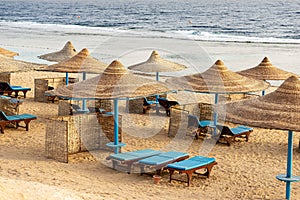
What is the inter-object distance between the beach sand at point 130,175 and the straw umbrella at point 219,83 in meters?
1.13

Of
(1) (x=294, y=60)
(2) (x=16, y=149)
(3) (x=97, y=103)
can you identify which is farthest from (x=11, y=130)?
(1) (x=294, y=60)

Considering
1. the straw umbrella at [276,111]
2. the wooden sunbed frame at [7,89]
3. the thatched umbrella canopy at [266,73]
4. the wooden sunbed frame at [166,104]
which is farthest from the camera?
the wooden sunbed frame at [7,89]

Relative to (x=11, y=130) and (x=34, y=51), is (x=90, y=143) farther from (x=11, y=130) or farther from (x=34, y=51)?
(x=34, y=51)

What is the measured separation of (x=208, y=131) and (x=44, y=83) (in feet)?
17.8

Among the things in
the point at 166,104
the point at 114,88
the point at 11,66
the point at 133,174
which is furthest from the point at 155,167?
the point at 11,66

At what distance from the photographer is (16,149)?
10180mm

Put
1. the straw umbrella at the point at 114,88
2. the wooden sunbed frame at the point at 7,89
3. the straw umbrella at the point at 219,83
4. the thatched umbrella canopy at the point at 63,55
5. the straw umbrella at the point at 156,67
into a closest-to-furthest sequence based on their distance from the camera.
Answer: the straw umbrella at the point at 114,88 < the straw umbrella at the point at 219,83 < the straw umbrella at the point at 156,67 < the wooden sunbed frame at the point at 7,89 < the thatched umbrella canopy at the point at 63,55

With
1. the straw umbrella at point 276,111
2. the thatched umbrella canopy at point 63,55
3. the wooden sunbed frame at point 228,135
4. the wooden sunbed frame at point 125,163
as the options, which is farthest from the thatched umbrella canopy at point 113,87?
the thatched umbrella canopy at point 63,55

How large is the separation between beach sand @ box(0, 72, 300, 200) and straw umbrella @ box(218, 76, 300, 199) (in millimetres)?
968

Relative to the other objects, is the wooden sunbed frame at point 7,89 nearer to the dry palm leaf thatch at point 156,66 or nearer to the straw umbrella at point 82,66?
the straw umbrella at point 82,66

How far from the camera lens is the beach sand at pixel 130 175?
758cm

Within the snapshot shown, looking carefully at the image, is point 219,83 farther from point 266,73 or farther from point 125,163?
point 125,163

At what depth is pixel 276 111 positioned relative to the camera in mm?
7652

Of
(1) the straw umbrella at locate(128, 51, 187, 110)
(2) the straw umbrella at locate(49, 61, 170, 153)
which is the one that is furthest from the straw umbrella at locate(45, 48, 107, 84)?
(2) the straw umbrella at locate(49, 61, 170, 153)
